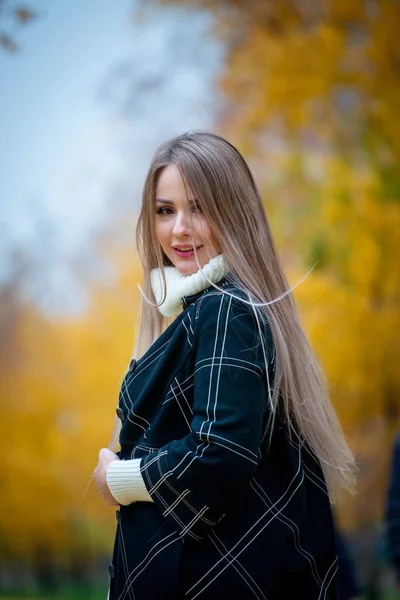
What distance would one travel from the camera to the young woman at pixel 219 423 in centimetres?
151

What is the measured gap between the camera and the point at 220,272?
67.8 inches

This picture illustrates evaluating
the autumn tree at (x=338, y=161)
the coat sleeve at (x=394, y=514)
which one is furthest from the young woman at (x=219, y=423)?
the autumn tree at (x=338, y=161)

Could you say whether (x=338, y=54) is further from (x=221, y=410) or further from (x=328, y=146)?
(x=221, y=410)

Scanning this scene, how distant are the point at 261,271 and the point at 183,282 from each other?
20 cm

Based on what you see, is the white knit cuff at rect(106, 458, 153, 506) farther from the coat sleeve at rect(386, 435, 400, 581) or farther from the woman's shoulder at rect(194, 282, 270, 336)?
the coat sleeve at rect(386, 435, 400, 581)

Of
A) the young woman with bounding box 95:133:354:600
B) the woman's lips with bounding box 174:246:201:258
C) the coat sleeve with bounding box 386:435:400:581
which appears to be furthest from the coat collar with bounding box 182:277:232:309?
the coat sleeve with bounding box 386:435:400:581

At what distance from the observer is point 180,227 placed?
176 centimetres

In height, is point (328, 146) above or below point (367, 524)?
above

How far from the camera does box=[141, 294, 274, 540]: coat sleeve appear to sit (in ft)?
4.83

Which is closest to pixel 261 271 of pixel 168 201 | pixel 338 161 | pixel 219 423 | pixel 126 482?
pixel 168 201

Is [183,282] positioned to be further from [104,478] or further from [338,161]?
[338,161]

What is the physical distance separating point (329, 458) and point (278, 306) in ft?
1.33

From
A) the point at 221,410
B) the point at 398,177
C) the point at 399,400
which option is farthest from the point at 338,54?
the point at 221,410

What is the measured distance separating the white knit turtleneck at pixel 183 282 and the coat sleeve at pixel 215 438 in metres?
0.15
